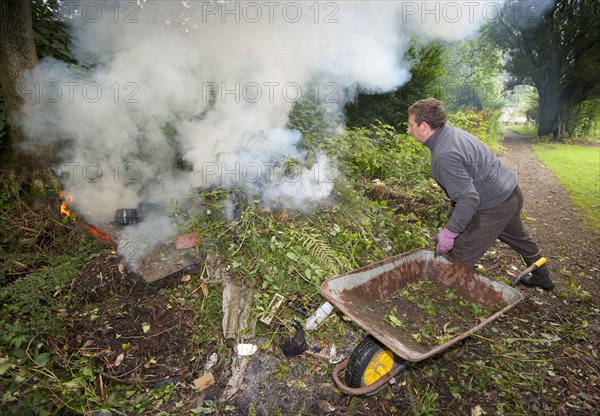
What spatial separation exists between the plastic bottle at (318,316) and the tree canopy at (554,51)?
17.3 m

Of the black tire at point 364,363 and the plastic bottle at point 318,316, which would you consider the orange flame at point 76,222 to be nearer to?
the plastic bottle at point 318,316

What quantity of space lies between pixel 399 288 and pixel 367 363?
3.03 ft

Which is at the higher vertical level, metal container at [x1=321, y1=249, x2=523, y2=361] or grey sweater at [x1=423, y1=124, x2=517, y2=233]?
grey sweater at [x1=423, y1=124, x2=517, y2=233]

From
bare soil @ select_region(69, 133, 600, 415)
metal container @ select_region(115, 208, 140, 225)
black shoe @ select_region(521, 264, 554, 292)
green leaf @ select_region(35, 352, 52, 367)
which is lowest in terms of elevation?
bare soil @ select_region(69, 133, 600, 415)

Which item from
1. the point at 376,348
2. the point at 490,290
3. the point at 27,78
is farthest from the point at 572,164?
the point at 27,78

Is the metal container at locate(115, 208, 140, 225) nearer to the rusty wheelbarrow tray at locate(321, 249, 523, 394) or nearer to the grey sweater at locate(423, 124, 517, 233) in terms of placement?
the rusty wheelbarrow tray at locate(321, 249, 523, 394)

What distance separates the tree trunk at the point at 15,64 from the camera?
13.3 ft

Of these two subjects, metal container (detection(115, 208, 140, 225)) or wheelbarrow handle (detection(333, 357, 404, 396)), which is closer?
wheelbarrow handle (detection(333, 357, 404, 396))

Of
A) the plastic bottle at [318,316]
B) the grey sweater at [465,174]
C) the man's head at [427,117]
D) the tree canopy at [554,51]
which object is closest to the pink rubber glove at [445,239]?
the grey sweater at [465,174]

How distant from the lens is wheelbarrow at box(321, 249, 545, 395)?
2217 millimetres

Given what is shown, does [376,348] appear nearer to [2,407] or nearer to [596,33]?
[2,407]

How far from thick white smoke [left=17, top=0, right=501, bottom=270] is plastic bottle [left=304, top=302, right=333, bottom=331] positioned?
5.00ft

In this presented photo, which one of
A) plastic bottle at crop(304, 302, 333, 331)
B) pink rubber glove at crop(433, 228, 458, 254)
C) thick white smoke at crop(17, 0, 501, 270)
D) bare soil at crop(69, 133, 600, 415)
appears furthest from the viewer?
thick white smoke at crop(17, 0, 501, 270)

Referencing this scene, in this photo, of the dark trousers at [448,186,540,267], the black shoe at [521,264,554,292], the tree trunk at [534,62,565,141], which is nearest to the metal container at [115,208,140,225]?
the dark trousers at [448,186,540,267]
